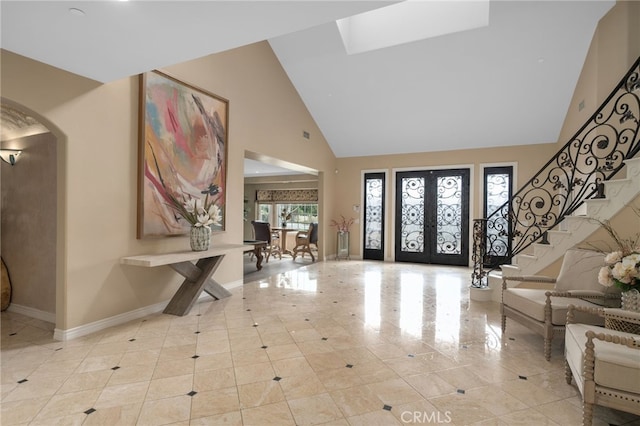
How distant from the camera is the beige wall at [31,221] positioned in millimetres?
3736

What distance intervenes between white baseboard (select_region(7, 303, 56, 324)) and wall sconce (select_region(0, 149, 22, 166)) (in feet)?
6.01

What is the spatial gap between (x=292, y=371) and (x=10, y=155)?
14.5 ft

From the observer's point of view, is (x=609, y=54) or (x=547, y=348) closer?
(x=547, y=348)

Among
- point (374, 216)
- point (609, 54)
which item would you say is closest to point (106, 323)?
point (374, 216)

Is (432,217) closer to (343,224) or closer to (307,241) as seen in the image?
(343,224)

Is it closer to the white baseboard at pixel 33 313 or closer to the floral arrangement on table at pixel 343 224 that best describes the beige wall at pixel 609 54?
the floral arrangement on table at pixel 343 224

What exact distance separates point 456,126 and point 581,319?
5267 millimetres

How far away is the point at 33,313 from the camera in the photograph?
3908mm

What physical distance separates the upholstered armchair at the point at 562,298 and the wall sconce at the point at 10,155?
20.1 ft

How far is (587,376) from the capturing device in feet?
6.46

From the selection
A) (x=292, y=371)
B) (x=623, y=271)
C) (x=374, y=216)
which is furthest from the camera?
(x=374, y=216)

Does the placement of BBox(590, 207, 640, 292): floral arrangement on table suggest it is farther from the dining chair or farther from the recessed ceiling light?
the dining chair

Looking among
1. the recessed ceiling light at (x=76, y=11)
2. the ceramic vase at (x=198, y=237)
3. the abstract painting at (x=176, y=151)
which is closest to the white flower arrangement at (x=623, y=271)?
the ceramic vase at (x=198, y=237)

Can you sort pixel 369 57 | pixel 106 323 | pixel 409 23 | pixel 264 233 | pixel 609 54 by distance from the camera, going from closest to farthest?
pixel 106 323
pixel 609 54
pixel 409 23
pixel 369 57
pixel 264 233
